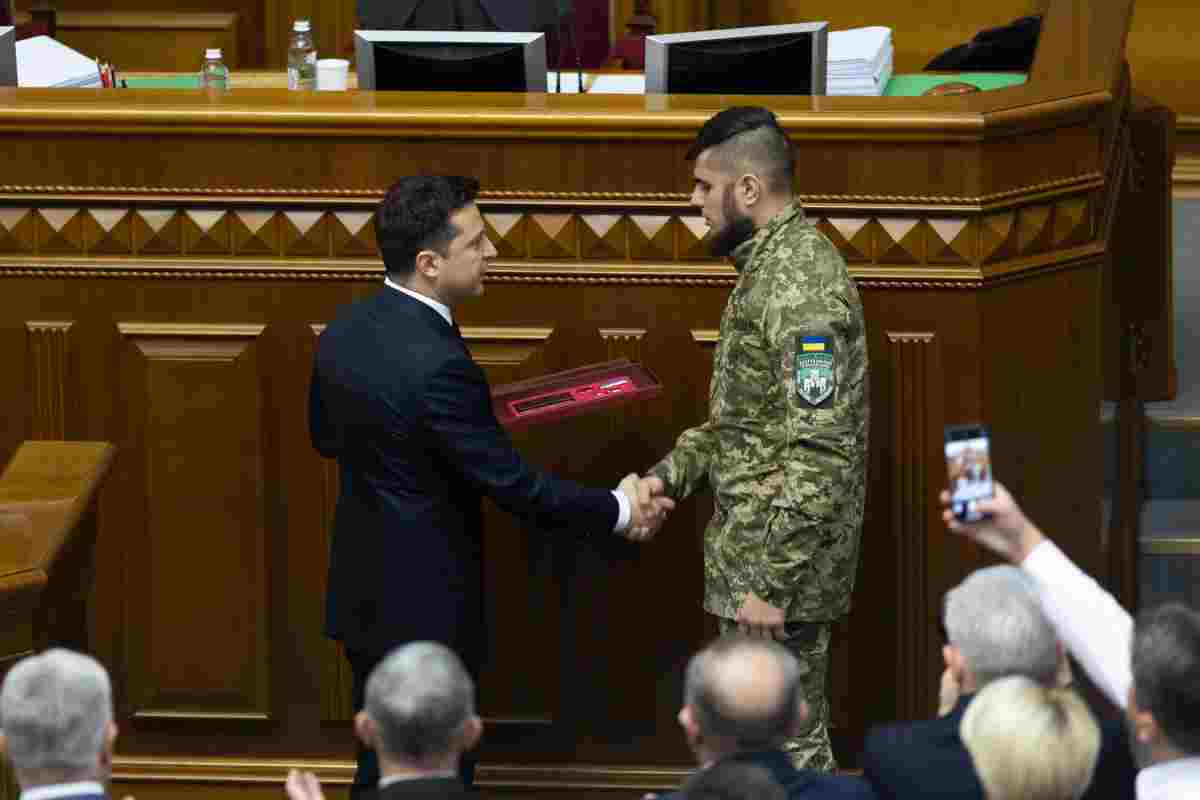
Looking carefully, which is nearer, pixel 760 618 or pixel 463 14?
pixel 760 618

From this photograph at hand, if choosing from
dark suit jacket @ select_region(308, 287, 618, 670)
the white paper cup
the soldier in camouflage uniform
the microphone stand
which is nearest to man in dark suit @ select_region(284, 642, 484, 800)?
dark suit jacket @ select_region(308, 287, 618, 670)

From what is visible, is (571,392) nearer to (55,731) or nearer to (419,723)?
(419,723)

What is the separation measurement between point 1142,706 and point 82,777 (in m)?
1.37

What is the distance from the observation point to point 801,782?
315 centimetres

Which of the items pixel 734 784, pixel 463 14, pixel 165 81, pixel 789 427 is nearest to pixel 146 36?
pixel 463 14

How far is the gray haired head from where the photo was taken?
299cm

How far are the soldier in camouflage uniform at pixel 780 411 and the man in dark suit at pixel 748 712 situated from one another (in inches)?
44.1

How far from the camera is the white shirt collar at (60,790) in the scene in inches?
118

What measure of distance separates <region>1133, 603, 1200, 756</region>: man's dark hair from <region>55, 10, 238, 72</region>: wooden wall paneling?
718cm

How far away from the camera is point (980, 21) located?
9.55 m

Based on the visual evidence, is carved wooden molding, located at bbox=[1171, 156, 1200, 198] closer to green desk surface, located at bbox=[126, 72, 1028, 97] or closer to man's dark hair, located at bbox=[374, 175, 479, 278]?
green desk surface, located at bbox=[126, 72, 1028, 97]

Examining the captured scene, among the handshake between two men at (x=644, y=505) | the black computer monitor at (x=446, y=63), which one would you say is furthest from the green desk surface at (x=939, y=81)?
the handshake between two men at (x=644, y=505)

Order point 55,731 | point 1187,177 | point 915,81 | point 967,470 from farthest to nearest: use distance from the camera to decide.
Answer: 1. point 1187,177
2. point 915,81
3. point 967,470
4. point 55,731

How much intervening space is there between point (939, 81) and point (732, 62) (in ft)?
4.09
